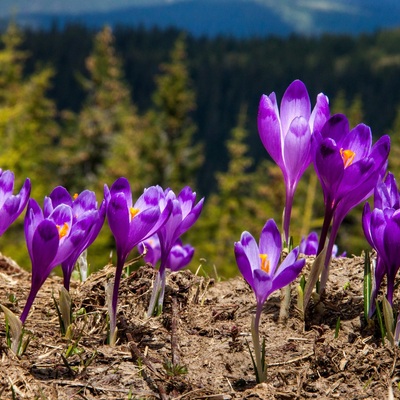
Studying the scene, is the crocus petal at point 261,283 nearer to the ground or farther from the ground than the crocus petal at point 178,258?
farther from the ground

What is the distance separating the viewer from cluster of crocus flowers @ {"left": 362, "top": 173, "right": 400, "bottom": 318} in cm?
165

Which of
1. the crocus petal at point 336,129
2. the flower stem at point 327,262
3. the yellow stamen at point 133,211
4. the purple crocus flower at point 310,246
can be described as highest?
the crocus petal at point 336,129

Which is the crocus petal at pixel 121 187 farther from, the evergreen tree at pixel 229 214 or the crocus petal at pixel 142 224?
the evergreen tree at pixel 229 214

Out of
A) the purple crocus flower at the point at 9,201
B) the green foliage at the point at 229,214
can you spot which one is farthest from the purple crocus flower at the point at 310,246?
the green foliage at the point at 229,214

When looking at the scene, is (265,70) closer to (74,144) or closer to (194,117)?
(194,117)

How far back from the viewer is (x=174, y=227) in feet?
→ 6.05

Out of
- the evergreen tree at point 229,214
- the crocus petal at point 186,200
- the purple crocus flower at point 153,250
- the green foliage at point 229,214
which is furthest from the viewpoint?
the evergreen tree at point 229,214

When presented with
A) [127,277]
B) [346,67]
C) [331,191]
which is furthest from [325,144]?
[346,67]

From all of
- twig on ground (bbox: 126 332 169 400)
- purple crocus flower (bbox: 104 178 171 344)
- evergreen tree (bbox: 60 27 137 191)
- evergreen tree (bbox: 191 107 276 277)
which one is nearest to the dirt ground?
twig on ground (bbox: 126 332 169 400)

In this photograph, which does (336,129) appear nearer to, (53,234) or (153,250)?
(53,234)

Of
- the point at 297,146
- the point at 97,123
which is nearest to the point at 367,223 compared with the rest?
the point at 297,146

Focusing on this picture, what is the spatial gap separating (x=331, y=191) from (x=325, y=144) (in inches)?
5.7

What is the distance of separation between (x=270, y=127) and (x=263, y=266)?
0.41 m

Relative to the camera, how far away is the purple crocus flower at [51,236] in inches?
62.2
